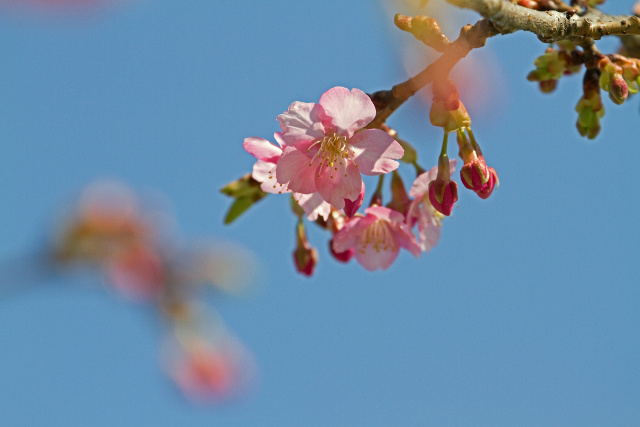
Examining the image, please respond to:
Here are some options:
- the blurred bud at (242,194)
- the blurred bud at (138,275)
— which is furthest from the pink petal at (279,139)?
the blurred bud at (138,275)

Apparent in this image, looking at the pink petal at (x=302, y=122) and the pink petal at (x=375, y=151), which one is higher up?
Answer: the pink petal at (x=302, y=122)

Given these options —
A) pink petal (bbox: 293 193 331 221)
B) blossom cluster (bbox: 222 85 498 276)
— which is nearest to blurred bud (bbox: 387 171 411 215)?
blossom cluster (bbox: 222 85 498 276)

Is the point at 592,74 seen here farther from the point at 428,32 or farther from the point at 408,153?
the point at 428,32

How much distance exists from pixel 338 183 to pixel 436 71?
1.20 ft

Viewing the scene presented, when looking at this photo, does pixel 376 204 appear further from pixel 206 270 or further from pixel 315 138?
pixel 206 270

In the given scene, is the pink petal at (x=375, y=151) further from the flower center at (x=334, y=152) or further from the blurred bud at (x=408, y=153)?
the blurred bud at (x=408, y=153)

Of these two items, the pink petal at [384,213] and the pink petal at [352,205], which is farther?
the pink petal at [384,213]

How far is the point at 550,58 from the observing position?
163 centimetres

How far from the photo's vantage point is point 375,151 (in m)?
1.38

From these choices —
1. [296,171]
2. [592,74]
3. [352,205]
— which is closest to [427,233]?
[352,205]

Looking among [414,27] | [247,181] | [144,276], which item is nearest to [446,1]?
[414,27]

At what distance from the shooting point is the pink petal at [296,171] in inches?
55.6

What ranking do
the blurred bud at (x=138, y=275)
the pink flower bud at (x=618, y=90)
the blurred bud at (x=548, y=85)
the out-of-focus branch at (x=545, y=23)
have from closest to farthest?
the out-of-focus branch at (x=545, y=23)
the pink flower bud at (x=618, y=90)
the blurred bud at (x=548, y=85)
the blurred bud at (x=138, y=275)

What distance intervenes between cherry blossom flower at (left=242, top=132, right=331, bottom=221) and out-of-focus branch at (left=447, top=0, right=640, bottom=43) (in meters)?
0.62
